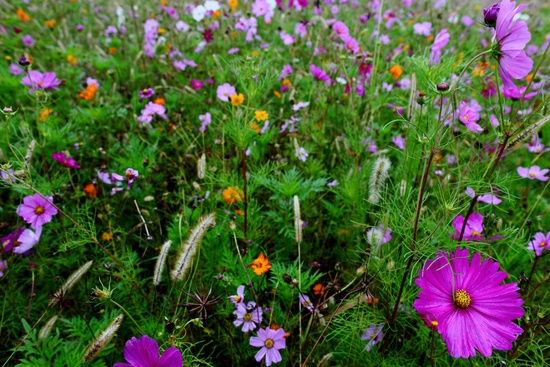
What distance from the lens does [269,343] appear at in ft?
3.66

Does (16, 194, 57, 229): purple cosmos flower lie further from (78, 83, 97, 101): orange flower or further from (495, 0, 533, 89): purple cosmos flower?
(495, 0, 533, 89): purple cosmos flower

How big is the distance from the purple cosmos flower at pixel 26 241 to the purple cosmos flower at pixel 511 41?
1.43 m

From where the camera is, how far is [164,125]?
2.14 m

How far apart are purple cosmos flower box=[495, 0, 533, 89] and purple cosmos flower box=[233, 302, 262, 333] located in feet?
2.78

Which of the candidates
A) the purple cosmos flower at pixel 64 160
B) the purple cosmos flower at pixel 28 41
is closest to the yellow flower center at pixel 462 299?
the purple cosmos flower at pixel 64 160

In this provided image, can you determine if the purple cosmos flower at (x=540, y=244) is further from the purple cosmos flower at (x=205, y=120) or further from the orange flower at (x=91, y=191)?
the orange flower at (x=91, y=191)

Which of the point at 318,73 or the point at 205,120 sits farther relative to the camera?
the point at 318,73

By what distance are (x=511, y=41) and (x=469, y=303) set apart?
580mm

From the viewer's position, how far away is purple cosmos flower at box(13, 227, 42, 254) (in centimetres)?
133

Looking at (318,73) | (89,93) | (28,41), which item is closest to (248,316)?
(318,73)

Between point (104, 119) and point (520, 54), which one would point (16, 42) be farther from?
point (520, 54)

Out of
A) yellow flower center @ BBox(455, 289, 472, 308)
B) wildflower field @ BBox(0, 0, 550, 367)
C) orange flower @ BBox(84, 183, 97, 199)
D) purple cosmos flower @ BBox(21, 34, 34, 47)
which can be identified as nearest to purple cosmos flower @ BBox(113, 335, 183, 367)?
wildflower field @ BBox(0, 0, 550, 367)

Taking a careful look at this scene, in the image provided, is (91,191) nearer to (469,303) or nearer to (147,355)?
(147,355)

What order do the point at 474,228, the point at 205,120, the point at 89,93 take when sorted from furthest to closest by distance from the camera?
the point at 89,93 → the point at 205,120 → the point at 474,228
